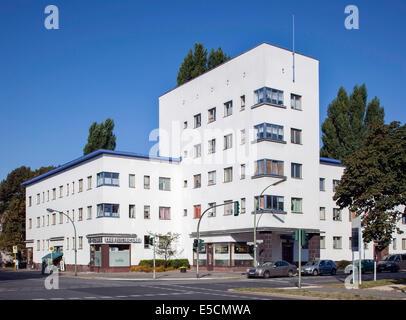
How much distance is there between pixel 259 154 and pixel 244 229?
304 inches

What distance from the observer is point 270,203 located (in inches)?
2066

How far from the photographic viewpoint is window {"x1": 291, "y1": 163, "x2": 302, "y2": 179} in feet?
181

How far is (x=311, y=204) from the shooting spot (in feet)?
185

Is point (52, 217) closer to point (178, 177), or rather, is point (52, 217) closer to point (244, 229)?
point (178, 177)

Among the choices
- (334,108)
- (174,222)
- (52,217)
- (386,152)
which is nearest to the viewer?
(386,152)

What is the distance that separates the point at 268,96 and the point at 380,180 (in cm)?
2234

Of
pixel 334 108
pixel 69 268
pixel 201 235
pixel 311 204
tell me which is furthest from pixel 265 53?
pixel 69 268

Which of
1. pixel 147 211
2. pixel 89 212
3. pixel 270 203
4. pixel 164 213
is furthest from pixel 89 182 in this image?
pixel 270 203

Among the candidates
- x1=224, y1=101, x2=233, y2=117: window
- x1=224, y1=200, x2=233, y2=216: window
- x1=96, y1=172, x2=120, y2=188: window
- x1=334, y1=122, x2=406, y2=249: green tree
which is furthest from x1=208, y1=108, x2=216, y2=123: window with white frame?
x1=334, y1=122, x2=406, y2=249: green tree

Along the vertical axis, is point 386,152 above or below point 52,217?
above

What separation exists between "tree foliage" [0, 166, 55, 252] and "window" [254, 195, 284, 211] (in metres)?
48.1

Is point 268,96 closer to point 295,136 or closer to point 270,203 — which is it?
point 295,136

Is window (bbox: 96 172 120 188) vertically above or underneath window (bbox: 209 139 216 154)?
underneath

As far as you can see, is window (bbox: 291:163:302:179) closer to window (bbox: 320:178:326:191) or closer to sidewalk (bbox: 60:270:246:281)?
window (bbox: 320:178:326:191)
